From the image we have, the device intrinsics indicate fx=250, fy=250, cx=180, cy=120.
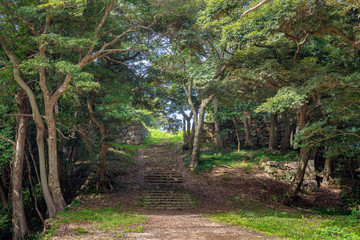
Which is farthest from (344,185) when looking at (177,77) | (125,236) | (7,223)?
(7,223)

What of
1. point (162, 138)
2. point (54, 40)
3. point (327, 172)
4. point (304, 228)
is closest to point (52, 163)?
point (54, 40)

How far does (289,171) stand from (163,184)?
6623mm

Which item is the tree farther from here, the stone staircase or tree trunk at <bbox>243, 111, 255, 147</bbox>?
tree trunk at <bbox>243, 111, 255, 147</bbox>

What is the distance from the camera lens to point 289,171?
13.1 meters

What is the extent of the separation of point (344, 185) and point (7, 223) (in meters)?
15.7

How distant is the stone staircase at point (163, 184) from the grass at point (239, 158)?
1806mm

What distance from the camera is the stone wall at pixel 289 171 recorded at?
12.2 metres

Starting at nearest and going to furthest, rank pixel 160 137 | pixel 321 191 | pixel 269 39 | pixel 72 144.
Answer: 1. pixel 269 39
2. pixel 321 191
3. pixel 72 144
4. pixel 160 137

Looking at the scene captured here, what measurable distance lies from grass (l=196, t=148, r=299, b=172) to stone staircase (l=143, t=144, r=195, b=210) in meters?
1.81

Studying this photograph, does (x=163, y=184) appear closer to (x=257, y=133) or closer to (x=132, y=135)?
(x=257, y=133)

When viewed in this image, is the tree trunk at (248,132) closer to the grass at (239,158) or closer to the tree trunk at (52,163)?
the grass at (239,158)

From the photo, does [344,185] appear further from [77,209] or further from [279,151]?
[77,209]

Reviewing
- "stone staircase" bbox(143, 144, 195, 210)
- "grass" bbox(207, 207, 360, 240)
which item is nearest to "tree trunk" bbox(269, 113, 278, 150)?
"stone staircase" bbox(143, 144, 195, 210)

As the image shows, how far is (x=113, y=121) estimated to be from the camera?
11.2 meters
